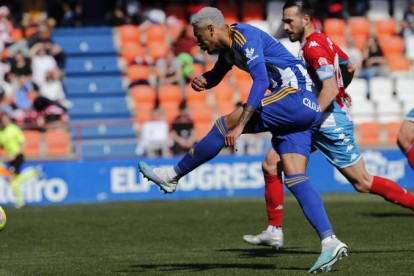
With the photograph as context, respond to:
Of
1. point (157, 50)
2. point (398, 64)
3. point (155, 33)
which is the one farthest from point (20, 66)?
point (398, 64)

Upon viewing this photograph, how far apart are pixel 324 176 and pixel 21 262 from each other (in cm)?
996

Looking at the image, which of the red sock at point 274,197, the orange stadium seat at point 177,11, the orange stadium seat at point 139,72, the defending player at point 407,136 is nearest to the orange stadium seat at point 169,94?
the orange stadium seat at point 139,72

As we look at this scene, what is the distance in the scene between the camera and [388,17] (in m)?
21.3

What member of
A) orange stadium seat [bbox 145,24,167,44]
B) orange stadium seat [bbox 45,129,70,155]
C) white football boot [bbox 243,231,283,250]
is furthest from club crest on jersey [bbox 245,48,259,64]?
orange stadium seat [bbox 145,24,167,44]

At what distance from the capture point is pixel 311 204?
5.69 m

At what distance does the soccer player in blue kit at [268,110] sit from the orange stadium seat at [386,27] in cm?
1553

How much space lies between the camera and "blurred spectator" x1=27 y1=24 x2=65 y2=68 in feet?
60.5

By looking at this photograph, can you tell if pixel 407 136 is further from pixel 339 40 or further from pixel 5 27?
pixel 5 27

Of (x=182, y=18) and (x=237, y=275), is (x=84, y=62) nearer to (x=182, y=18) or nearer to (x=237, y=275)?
(x=182, y=18)

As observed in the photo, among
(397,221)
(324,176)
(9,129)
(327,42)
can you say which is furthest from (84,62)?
(327,42)

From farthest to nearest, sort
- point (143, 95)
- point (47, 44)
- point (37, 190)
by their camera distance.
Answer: point (47, 44) < point (143, 95) < point (37, 190)

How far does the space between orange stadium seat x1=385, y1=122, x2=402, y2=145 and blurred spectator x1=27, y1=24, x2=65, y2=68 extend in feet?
28.4

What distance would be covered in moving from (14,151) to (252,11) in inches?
368

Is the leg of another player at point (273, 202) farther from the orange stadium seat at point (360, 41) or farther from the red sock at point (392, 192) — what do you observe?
the orange stadium seat at point (360, 41)
